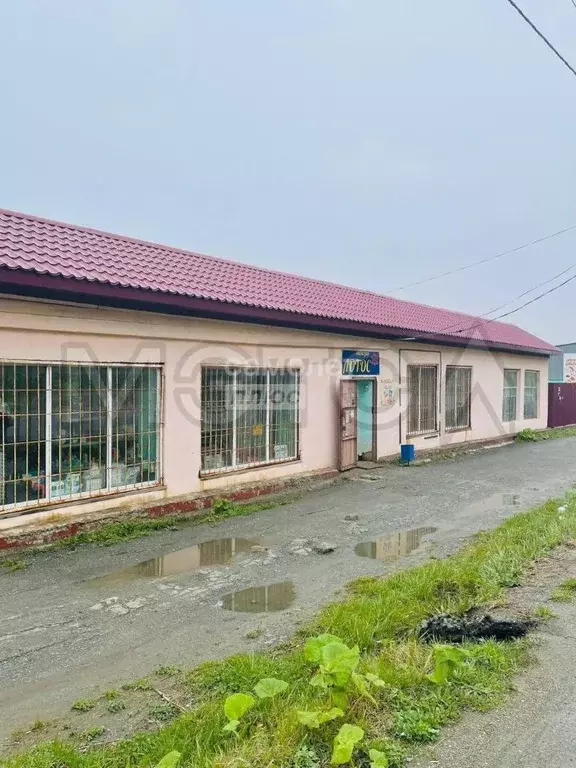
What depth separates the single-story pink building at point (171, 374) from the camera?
631 centimetres

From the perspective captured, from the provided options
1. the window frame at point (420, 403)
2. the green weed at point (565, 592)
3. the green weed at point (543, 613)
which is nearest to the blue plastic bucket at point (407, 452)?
the window frame at point (420, 403)

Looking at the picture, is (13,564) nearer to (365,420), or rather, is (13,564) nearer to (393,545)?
(393,545)

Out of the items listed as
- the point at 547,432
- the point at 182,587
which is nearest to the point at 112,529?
the point at 182,587

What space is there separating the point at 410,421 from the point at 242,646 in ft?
33.2

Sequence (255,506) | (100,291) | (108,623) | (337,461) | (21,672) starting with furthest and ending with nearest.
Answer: (337,461) → (255,506) → (100,291) → (108,623) → (21,672)

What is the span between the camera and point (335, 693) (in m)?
2.73

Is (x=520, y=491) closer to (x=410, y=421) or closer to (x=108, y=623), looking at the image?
(x=410, y=421)

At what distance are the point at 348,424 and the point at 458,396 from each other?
5.72m

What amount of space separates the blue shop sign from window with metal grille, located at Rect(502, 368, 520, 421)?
7.96 m

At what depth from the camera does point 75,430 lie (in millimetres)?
6758

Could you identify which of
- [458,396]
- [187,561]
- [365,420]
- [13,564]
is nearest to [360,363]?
[365,420]

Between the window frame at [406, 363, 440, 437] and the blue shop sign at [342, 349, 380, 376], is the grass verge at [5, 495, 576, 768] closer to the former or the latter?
the blue shop sign at [342, 349, 380, 376]

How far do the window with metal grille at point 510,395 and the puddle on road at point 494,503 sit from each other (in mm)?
9313

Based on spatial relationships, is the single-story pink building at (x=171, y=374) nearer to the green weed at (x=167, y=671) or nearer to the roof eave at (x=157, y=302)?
the roof eave at (x=157, y=302)
